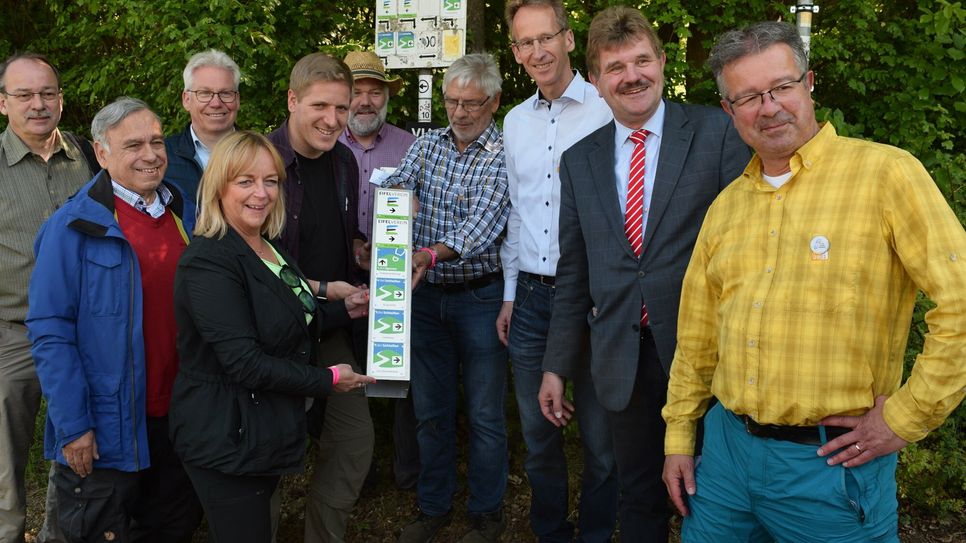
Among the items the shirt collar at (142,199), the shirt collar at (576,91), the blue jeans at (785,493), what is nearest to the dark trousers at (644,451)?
the blue jeans at (785,493)

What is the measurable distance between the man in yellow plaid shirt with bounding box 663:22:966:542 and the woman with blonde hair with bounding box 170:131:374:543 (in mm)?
1488

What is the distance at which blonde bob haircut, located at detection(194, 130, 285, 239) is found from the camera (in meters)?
3.03

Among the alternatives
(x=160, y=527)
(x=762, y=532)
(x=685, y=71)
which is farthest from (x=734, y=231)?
(x=685, y=71)

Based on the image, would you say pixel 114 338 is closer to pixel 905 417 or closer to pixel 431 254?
pixel 431 254

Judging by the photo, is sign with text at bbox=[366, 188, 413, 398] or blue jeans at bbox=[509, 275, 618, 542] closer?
sign with text at bbox=[366, 188, 413, 398]

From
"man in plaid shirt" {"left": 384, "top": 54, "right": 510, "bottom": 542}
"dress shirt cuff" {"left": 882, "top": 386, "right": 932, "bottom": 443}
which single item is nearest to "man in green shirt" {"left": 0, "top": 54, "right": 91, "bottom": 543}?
"man in plaid shirt" {"left": 384, "top": 54, "right": 510, "bottom": 542}

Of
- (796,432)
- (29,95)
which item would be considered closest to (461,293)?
(796,432)

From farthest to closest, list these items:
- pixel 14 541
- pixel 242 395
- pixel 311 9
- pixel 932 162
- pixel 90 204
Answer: pixel 311 9, pixel 932 162, pixel 14 541, pixel 90 204, pixel 242 395

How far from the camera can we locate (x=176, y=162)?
4.01m

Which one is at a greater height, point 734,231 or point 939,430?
point 734,231

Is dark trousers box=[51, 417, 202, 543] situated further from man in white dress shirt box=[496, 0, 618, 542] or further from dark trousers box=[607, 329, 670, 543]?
dark trousers box=[607, 329, 670, 543]

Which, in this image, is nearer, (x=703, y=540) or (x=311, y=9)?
(x=703, y=540)

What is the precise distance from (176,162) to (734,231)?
8.83 ft

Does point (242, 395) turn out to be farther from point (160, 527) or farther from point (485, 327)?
point (485, 327)
